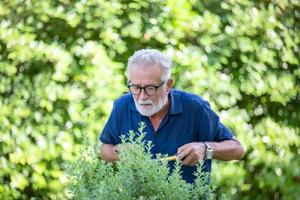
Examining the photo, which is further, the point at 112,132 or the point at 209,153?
the point at 112,132

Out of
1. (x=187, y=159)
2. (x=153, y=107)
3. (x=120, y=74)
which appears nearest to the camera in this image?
(x=187, y=159)

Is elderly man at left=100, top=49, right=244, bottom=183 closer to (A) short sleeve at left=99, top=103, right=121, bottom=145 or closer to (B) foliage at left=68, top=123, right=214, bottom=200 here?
(A) short sleeve at left=99, top=103, right=121, bottom=145

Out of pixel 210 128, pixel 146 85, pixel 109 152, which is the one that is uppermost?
pixel 146 85

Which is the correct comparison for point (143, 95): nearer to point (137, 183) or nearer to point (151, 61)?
point (151, 61)

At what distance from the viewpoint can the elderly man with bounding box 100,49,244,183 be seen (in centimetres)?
361

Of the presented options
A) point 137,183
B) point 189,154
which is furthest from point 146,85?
point 137,183

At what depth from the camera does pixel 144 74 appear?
3596 millimetres

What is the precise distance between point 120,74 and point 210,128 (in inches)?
70.1

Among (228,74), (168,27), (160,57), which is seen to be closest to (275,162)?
(228,74)

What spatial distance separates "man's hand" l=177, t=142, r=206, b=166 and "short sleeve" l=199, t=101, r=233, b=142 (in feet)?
0.98

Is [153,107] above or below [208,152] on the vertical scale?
above

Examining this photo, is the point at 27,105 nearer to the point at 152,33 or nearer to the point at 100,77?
the point at 100,77

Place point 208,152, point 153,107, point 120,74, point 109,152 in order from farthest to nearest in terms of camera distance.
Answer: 1. point 120,74
2. point 109,152
3. point 153,107
4. point 208,152

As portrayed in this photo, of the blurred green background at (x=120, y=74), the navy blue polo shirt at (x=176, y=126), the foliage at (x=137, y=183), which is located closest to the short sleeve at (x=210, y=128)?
the navy blue polo shirt at (x=176, y=126)
